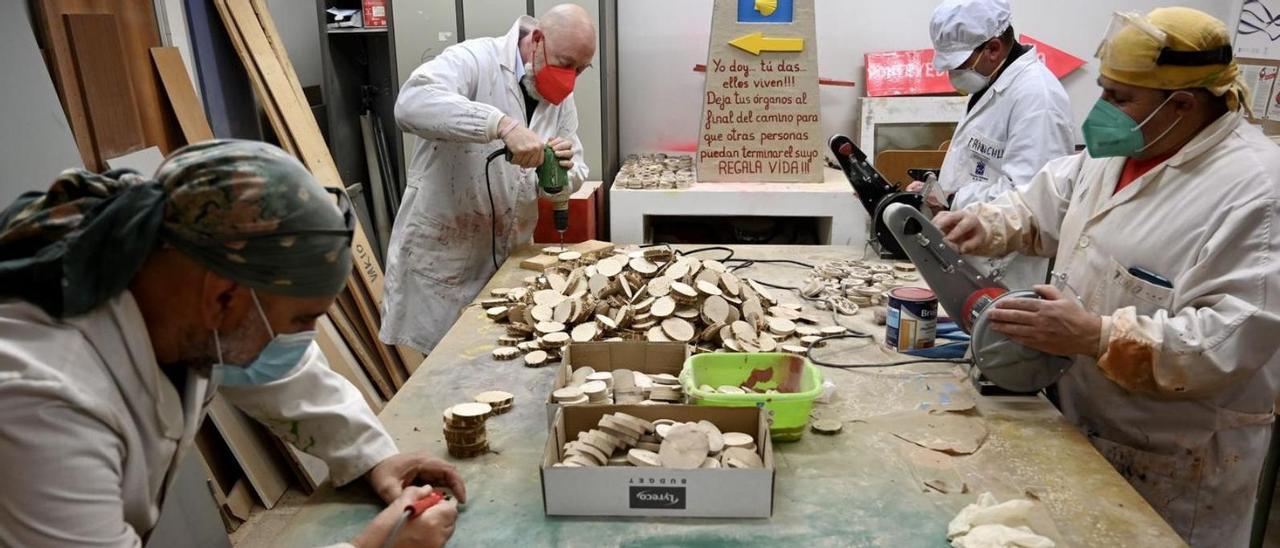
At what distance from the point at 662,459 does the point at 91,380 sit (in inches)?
35.5

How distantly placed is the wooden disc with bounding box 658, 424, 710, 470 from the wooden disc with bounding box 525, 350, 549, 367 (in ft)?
2.27

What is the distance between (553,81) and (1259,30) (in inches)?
149

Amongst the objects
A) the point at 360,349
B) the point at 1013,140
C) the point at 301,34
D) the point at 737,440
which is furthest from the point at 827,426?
the point at 301,34

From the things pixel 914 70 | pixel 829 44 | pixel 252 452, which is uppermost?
pixel 829 44

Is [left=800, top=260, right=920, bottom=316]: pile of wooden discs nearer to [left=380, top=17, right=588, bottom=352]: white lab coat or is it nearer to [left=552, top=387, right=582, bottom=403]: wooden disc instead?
[left=380, top=17, right=588, bottom=352]: white lab coat

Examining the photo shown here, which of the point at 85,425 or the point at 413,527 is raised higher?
the point at 85,425

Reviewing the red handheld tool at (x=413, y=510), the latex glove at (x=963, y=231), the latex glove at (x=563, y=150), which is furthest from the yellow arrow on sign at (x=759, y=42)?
the red handheld tool at (x=413, y=510)

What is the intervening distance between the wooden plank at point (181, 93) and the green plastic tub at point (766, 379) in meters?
2.23

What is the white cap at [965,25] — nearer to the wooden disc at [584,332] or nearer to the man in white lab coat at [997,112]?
the man in white lab coat at [997,112]

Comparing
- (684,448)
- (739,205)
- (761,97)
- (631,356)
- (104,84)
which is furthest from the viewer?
(761,97)

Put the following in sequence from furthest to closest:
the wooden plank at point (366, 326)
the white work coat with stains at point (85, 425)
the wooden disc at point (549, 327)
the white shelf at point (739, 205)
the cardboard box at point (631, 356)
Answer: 1. the white shelf at point (739, 205)
2. the wooden plank at point (366, 326)
3. the wooden disc at point (549, 327)
4. the cardboard box at point (631, 356)
5. the white work coat with stains at point (85, 425)

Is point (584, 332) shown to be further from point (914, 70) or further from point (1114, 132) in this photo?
point (914, 70)

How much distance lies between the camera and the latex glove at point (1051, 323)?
1.68 metres

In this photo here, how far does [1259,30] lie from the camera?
4117 millimetres
